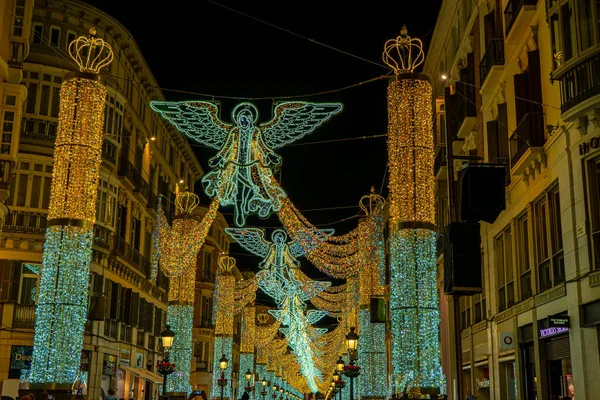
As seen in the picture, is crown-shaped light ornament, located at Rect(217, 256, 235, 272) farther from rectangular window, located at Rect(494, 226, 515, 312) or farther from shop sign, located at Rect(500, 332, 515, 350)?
shop sign, located at Rect(500, 332, 515, 350)

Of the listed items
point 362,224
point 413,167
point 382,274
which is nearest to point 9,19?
point 362,224

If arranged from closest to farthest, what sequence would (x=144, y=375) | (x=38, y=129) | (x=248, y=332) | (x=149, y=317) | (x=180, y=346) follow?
(x=180, y=346), (x=38, y=129), (x=144, y=375), (x=248, y=332), (x=149, y=317)

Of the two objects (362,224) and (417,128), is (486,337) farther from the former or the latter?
(417,128)

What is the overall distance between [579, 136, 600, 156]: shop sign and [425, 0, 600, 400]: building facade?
0.9 inches

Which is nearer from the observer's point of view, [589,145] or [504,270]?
[589,145]

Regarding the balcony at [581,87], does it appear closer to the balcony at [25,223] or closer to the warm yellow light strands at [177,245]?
the warm yellow light strands at [177,245]

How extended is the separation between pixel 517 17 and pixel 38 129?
71.3 feet

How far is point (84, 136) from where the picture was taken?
1661 cm

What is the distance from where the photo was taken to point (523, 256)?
22.3m

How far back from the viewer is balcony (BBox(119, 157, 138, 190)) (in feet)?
126

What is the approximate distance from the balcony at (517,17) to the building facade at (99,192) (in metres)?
13.5

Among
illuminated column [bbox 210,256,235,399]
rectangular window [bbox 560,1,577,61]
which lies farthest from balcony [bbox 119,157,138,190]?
rectangular window [bbox 560,1,577,61]

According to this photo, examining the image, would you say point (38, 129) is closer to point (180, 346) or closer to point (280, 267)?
point (280, 267)

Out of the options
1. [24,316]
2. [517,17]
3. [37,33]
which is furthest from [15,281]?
[517,17]
